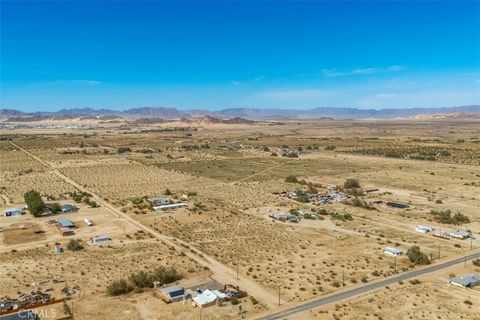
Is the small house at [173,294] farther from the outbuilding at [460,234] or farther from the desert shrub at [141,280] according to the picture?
the outbuilding at [460,234]

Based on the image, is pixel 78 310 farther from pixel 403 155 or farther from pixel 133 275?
pixel 403 155

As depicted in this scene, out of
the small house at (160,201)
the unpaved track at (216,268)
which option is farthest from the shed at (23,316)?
the small house at (160,201)

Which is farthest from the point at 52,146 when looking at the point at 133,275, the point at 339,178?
the point at 133,275

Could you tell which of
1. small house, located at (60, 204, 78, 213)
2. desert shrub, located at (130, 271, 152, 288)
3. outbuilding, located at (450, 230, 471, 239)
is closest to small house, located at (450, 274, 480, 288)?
outbuilding, located at (450, 230, 471, 239)

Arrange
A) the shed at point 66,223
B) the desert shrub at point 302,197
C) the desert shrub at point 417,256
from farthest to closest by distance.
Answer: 1. the desert shrub at point 302,197
2. the shed at point 66,223
3. the desert shrub at point 417,256

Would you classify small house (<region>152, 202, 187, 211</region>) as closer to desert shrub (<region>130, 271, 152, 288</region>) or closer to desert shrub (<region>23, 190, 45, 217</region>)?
desert shrub (<region>23, 190, 45, 217</region>)

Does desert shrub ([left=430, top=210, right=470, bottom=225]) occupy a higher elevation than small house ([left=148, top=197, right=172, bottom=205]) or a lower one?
lower

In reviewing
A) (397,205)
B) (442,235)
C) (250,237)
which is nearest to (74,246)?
(250,237)
